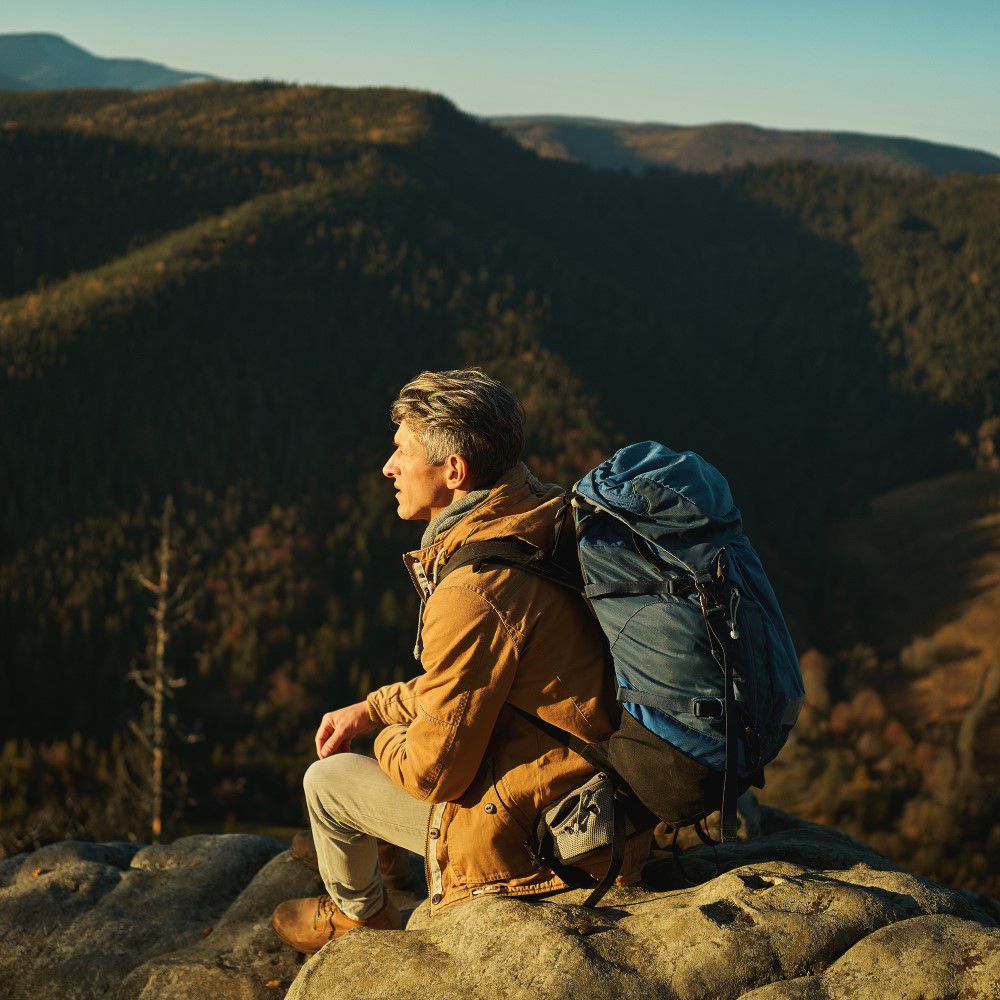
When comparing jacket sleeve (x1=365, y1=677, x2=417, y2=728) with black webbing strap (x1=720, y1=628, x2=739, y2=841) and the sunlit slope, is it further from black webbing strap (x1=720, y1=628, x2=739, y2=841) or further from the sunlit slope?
the sunlit slope

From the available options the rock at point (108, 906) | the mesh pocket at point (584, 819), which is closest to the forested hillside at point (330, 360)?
Result: the rock at point (108, 906)

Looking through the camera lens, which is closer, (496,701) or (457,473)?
(496,701)

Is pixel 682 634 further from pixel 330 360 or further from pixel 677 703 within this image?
pixel 330 360

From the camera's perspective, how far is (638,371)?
73.6 metres

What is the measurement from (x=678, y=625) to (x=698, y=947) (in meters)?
1.14

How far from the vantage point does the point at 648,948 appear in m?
3.35

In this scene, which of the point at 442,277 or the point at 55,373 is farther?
the point at 442,277

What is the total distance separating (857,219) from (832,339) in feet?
82.0

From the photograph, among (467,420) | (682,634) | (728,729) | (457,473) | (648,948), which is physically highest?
(467,420)

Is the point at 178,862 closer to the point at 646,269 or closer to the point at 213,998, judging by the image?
the point at 213,998

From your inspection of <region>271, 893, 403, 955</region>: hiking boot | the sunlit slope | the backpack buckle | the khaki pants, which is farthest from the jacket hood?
the sunlit slope

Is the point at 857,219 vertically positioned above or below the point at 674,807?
above

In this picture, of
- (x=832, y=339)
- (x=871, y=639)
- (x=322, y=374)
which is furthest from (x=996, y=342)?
(x=322, y=374)

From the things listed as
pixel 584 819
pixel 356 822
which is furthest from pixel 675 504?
pixel 356 822
